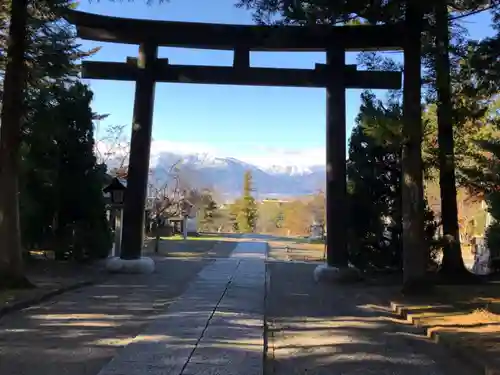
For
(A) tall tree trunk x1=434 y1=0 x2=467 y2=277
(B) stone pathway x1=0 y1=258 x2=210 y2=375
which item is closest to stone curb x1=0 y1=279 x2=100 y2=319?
(B) stone pathway x1=0 y1=258 x2=210 y2=375

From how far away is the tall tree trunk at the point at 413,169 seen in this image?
11.4 metres

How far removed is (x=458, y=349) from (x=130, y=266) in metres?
9.91

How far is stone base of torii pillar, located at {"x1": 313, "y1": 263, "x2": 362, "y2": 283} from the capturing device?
1402 centimetres

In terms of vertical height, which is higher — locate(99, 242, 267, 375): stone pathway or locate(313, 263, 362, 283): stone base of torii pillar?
locate(313, 263, 362, 283): stone base of torii pillar

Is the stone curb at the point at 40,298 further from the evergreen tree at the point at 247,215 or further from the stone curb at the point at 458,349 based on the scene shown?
the evergreen tree at the point at 247,215

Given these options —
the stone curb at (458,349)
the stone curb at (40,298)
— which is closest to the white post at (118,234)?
the stone curb at (40,298)

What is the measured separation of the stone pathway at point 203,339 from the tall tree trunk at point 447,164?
15.9ft

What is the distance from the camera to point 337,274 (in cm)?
1403

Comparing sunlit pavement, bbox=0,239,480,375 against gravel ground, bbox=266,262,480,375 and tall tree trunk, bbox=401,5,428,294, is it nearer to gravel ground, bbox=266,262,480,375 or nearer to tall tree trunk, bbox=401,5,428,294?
gravel ground, bbox=266,262,480,375

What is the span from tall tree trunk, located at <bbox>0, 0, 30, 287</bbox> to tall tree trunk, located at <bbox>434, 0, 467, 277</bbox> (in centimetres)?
881

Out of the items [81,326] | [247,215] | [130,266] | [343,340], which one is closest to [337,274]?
[130,266]

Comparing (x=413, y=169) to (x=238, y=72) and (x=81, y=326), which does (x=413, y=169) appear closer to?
(x=238, y=72)

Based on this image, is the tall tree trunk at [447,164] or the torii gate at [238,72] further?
the torii gate at [238,72]

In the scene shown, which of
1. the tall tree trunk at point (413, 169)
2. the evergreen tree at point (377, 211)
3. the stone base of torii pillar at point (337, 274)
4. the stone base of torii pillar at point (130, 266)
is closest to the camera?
the tall tree trunk at point (413, 169)
